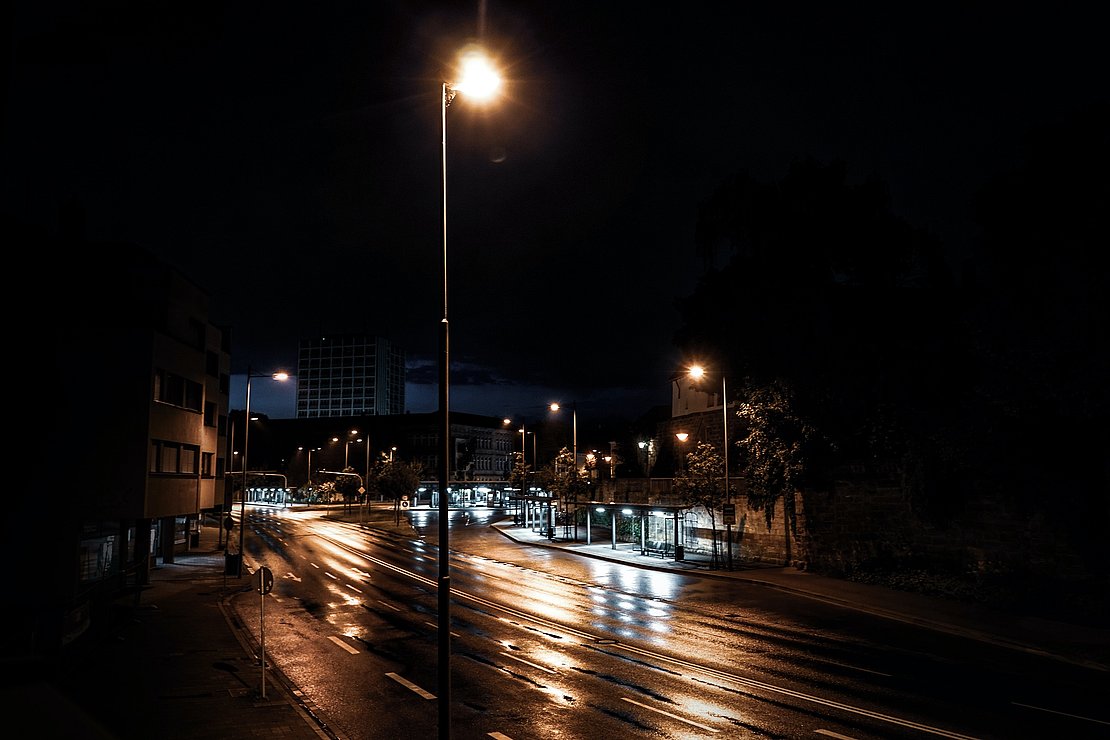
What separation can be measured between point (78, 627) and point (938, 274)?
35947 millimetres

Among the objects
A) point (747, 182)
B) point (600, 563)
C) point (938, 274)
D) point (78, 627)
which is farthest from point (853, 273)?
Answer: point (78, 627)

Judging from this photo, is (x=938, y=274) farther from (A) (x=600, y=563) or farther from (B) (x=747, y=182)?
(A) (x=600, y=563)

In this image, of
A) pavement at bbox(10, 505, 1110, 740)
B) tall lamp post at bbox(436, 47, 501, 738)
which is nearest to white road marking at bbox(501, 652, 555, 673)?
pavement at bbox(10, 505, 1110, 740)

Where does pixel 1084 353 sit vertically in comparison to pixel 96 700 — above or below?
above

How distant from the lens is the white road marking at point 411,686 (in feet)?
44.8

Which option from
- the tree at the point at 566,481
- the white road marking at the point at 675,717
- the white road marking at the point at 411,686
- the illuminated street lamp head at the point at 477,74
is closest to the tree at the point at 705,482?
the tree at the point at 566,481

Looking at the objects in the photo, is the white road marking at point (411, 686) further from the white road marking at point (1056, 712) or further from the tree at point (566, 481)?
the tree at point (566, 481)

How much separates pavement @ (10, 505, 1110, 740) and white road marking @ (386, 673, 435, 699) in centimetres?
195

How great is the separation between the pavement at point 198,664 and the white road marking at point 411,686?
195 cm

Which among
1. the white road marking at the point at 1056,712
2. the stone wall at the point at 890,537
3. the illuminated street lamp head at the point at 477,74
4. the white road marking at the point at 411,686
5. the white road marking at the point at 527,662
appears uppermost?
the illuminated street lamp head at the point at 477,74

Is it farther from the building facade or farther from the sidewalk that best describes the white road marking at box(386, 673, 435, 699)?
the building facade

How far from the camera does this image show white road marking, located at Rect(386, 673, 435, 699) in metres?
13.6

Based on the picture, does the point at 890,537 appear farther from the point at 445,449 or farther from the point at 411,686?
the point at 445,449

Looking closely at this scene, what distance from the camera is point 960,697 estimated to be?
43.2 feet
